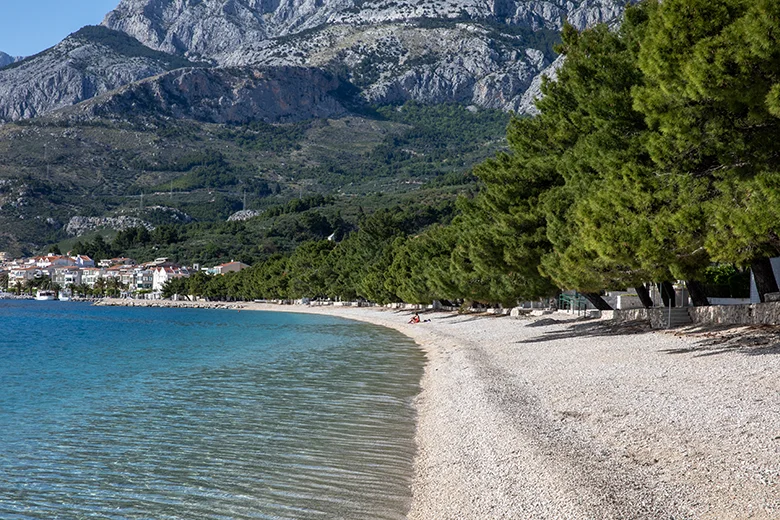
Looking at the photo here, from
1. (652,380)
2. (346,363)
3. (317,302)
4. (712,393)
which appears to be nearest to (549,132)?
(346,363)

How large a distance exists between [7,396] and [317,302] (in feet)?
372

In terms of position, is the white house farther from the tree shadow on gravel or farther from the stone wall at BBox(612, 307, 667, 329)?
the stone wall at BBox(612, 307, 667, 329)

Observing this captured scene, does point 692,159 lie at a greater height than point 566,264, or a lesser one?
greater

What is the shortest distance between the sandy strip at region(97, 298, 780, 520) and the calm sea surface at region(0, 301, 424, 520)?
98cm

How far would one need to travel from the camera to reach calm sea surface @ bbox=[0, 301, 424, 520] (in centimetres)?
1016

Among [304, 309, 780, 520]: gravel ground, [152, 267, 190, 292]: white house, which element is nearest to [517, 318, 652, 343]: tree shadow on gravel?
[304, 309, 780, 520]: gravel ground

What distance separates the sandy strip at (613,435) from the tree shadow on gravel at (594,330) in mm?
5696

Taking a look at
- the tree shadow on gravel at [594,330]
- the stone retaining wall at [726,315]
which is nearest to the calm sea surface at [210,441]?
the tree shadow on gravel at [594,330]

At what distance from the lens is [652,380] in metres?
16.0

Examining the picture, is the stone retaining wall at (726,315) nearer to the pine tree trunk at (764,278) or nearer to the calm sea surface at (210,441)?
the pine tree trunk at (764,278)

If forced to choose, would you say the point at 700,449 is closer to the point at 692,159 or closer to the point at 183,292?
the point at 692,159

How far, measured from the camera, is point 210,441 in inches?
559

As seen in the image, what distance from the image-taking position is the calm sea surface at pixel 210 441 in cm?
1016

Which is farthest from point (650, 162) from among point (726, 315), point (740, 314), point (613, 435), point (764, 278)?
point (613, 435)
